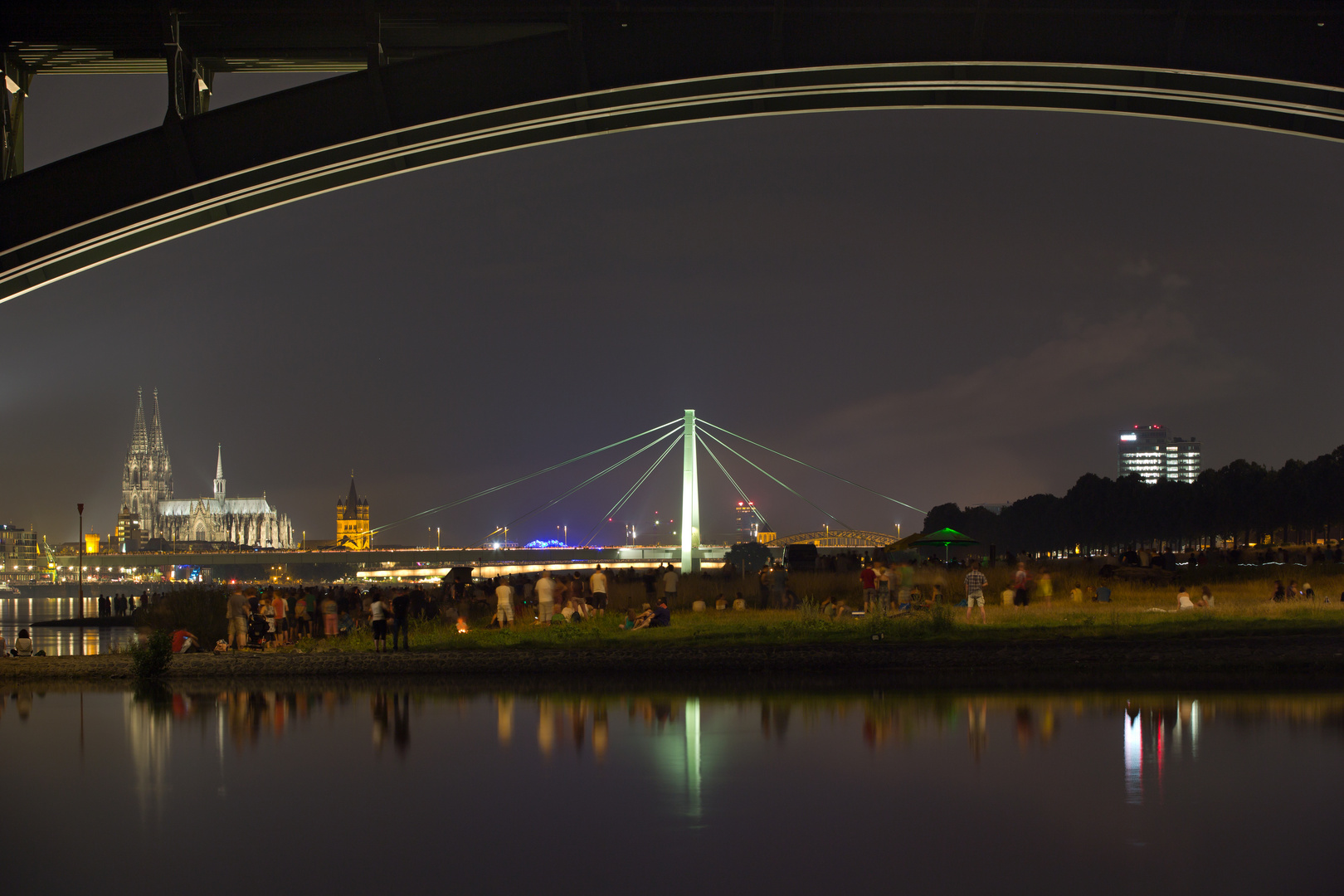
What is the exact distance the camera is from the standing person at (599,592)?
63.5 ft

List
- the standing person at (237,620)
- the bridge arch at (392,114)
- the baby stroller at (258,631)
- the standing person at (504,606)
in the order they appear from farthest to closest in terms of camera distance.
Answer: the standing person at (504,606) → the baby stroller at (258,631) → the standing person at (237,620) → the bridge arch at (392,114)

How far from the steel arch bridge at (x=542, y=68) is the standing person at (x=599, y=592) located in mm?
10961

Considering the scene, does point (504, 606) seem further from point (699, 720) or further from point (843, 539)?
point (843, 539)

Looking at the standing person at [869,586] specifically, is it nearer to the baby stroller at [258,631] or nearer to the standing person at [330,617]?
the standing person at [330,617]

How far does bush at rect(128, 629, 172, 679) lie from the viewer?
14.1m

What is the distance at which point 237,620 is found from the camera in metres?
16.7

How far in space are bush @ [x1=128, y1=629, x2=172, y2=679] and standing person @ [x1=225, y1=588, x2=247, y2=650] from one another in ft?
7.46

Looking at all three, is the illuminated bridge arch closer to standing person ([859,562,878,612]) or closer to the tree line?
the tree line

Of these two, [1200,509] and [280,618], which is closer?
[280,618]

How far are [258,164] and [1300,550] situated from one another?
43.0 metres

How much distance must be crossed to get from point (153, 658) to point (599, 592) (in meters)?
7.27

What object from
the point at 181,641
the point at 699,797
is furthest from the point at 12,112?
the point at 181,641

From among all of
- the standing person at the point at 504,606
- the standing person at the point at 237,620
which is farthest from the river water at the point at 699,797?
the standing person at the point at 504,606

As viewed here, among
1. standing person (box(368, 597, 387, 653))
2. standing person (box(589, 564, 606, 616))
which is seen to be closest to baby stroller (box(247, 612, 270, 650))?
standing person (box(368, 597, 387, 653))
